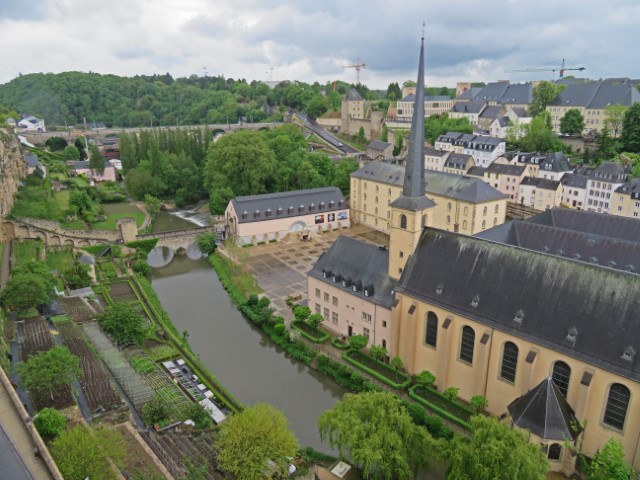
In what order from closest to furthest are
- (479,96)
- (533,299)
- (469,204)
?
(533,299)
(469,204)
(479,96)

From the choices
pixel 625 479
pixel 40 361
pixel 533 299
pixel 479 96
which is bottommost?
pixel 625 479

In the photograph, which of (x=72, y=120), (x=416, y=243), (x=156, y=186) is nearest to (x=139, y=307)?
(x=416, y=243)

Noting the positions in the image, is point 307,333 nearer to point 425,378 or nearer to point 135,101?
point 425,378

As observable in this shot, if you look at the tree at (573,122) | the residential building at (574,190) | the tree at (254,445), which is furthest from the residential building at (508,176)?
the tree at (254,445)

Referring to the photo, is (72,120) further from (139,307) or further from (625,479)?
(625,479)

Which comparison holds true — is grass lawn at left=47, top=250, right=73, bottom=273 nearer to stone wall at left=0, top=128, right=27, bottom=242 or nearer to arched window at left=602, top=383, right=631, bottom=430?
stone wall at left=0, top=128, right=27, bottom=242

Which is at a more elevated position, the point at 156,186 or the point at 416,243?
the point at 416,243

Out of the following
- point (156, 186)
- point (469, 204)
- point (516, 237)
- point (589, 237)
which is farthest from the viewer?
point (156, 186)
